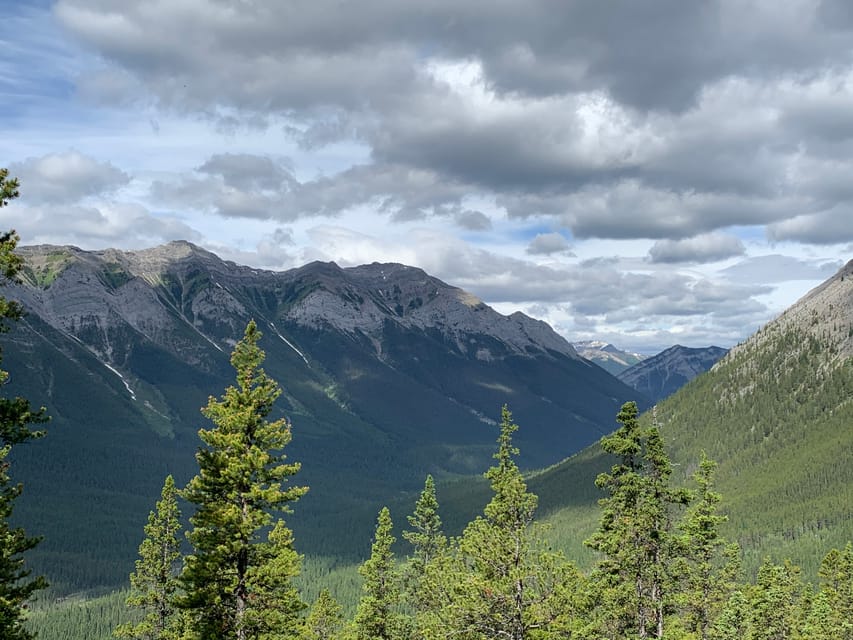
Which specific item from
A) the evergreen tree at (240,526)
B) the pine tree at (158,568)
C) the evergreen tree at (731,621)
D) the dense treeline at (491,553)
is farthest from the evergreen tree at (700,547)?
→ the pine tree at (158,568)

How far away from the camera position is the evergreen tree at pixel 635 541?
1366 inches

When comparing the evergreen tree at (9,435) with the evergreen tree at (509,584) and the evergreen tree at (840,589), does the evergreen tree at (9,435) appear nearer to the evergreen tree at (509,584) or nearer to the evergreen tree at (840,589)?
the evergreen tree at (509,584)

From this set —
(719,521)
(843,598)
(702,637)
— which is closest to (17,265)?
(719,521)

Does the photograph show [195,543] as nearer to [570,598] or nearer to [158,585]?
[570,598]

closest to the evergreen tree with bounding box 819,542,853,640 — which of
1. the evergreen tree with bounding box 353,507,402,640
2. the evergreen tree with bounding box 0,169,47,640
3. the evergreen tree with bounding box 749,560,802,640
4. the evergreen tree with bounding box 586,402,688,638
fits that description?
the evergreen tree with bounding box 749,560,802,640

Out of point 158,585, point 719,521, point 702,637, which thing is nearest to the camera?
point 719,521

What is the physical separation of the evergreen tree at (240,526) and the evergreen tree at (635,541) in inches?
647

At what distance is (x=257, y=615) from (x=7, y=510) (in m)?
11.0

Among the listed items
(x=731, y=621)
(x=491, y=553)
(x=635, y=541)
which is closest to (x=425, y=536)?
(x=731, y=621)

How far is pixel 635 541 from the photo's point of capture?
116ft

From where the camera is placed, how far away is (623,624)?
35625 millimetres

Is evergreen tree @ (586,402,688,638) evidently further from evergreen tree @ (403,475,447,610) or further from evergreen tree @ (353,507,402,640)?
evergreen tree @ (403,475,447,610)

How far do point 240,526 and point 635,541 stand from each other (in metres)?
20.2

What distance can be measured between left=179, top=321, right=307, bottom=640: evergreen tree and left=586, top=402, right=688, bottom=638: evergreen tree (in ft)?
53.9
